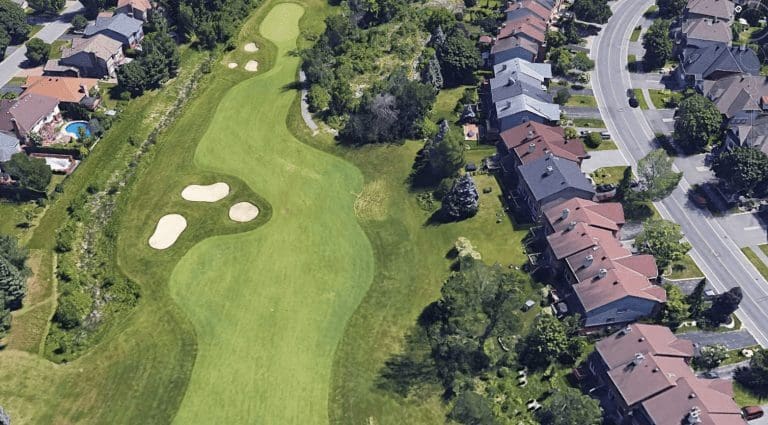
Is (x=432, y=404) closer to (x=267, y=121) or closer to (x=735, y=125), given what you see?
(x=267, y=121)

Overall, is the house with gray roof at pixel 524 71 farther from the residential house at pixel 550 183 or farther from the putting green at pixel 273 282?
the putting green at pixel 273 282

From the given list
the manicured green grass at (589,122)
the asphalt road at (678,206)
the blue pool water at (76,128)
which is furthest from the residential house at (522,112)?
the blue pool water at (76,128)

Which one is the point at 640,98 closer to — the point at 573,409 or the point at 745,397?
the point at 745,397

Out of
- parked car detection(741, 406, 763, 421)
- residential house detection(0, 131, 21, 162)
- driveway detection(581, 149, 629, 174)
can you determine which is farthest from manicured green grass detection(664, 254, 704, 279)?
residential house detection(0, 131, 21, 162)

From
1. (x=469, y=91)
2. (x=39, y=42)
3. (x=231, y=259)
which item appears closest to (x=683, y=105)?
(x=469, y=91)

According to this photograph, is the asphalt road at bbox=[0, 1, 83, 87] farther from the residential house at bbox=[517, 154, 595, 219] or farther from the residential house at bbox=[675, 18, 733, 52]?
the residential house at bbox=[675, 18, 733, 52]
